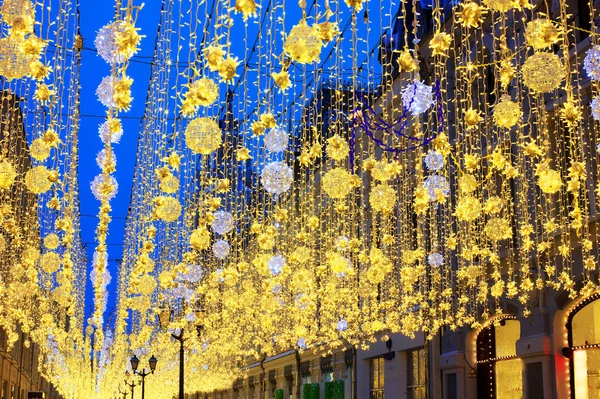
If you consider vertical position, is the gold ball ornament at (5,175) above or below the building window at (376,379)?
above

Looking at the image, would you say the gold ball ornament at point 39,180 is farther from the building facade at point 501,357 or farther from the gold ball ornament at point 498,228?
the gold ball ornament at point 498,228

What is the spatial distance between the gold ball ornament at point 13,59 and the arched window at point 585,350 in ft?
40.6

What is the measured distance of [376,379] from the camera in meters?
27.5

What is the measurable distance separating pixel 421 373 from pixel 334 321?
3.19 meters

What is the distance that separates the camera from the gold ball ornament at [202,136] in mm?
8641

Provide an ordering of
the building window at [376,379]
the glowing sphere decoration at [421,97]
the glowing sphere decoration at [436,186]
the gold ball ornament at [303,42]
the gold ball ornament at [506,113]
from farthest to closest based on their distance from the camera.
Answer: the building window at [376,379], the glowing sphere decoration at [436,186], the glowing sphere decoration at [421,97], the gold ball ornament at [506,113], the gold ball ornament at [303,42]

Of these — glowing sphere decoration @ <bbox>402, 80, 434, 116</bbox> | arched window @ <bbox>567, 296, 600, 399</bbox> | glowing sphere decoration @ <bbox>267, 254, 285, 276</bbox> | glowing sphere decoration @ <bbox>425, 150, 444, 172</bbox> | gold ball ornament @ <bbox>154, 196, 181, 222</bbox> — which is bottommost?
arched window @ <bbox>567, 296, 600, 399</bbox>

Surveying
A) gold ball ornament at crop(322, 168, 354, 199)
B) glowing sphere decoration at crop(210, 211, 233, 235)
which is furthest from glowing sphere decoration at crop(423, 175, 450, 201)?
glowing sphere decoration at crop(210, 211, 233, 235)

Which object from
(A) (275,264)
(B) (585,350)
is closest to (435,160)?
(A) (275,264)

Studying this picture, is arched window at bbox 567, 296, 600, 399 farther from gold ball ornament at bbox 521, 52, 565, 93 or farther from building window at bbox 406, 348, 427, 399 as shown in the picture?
gold ball ornament at bbox 521, 52, 565, 93

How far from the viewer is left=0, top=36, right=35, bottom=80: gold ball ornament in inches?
311

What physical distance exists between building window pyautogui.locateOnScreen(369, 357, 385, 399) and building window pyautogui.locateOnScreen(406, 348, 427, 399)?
6.18 ft

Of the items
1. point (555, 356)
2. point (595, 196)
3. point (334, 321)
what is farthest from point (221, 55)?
point (334, 321)

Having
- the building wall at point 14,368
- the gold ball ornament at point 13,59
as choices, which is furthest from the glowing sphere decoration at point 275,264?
the building wall at point 14,368
